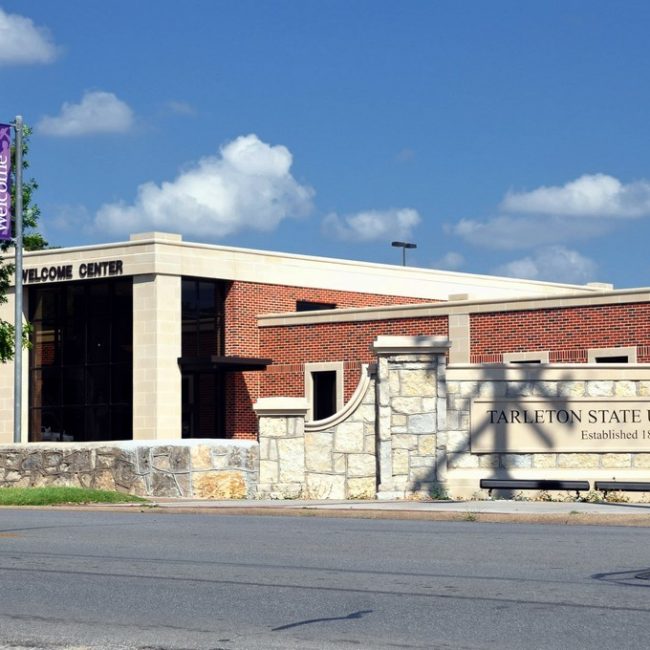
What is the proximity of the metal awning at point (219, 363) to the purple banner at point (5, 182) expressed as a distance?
9639 mm

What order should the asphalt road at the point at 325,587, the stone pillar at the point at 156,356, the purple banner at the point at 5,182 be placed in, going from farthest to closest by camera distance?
the stone pillar at the point at 156,356, the purple banner at the point at 5,182, the asphalt road at the point at 325,587

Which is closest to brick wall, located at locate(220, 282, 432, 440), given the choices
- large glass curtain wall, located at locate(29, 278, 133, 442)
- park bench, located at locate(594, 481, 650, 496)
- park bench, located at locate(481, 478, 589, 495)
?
large glass curtain wall, located at locate(29, 278, 133, 442)

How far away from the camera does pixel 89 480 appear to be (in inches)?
1008

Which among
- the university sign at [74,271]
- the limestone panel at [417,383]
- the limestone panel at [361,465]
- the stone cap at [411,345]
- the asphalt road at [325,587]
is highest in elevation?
the university sign at [74,271]

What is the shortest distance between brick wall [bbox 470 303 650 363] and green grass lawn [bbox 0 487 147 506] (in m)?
15.9

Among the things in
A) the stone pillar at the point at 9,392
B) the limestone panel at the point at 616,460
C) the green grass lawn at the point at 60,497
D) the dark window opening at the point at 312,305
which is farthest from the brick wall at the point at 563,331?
the green grass lawn at the point at 60,497

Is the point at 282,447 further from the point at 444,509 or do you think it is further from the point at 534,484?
the point at 444,509

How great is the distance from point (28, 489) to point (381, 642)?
56.1 feet

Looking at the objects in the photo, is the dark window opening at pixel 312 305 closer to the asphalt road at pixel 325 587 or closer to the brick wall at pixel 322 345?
the brick wall at pixel 322 345

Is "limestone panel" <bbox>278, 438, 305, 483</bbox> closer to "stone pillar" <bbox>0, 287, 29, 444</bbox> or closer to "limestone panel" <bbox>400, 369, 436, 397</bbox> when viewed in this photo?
"limestone panel" <bbox>400, 369, 436, 397</bbox>

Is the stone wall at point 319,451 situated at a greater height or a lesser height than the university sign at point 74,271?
lesser

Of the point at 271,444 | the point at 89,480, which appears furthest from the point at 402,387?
the point at 89,480

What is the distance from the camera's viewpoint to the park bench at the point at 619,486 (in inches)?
857

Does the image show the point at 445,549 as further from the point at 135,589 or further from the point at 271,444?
the point at 271,444
